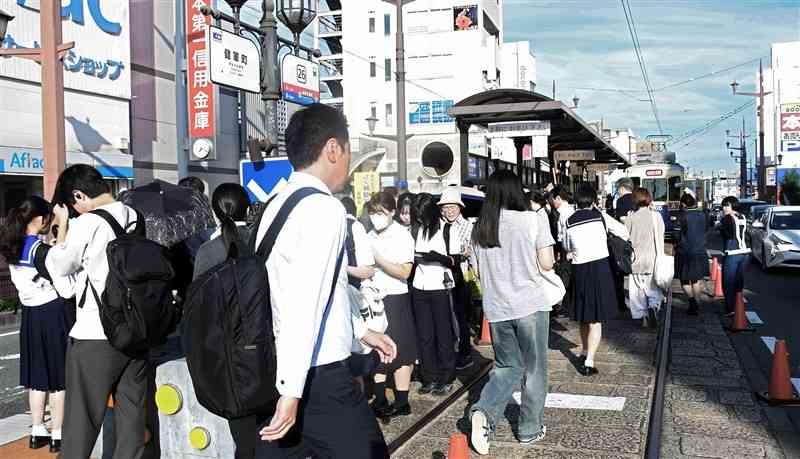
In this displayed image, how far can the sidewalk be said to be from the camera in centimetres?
487

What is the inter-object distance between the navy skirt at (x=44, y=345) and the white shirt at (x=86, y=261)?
1542 millimetres

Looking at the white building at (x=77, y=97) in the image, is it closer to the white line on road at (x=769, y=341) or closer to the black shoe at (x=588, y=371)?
→ the black shoe at (x=588, y=371)

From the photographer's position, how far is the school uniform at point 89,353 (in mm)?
3570

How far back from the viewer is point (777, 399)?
5953mm

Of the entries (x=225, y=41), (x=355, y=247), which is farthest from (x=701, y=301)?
(x=355, y=247)

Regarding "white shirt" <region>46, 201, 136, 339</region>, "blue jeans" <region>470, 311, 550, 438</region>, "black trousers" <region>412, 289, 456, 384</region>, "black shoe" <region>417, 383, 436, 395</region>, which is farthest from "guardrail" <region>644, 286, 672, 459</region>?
"white shirt" <region>46, 201, 136, 339</region>

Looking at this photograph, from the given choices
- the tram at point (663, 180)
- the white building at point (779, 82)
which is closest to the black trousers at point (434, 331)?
the tram at point (663, 180)

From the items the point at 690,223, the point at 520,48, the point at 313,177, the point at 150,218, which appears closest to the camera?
the point at 313,177

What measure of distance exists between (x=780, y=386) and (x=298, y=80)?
23.0 feet

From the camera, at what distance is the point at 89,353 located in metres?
3.64

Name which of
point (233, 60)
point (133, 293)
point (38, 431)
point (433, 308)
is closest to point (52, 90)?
point (233, 60)

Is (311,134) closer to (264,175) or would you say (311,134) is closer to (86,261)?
(86,261)

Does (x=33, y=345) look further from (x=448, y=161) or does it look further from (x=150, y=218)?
(x=448, y=161)

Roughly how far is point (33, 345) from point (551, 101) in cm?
788
